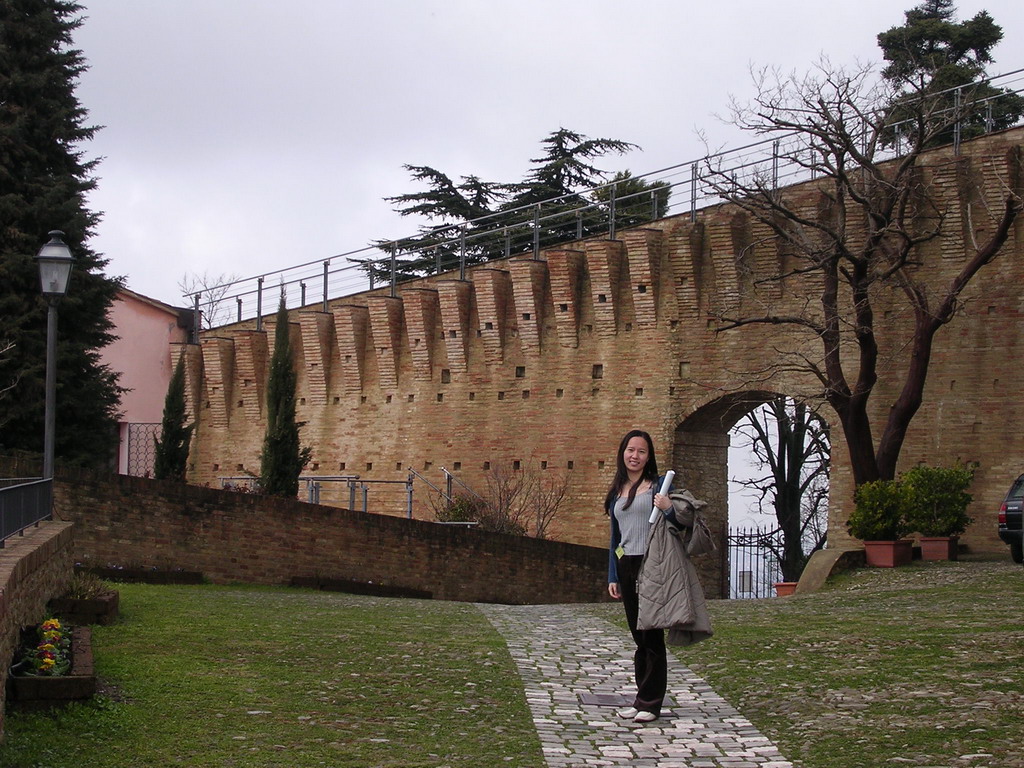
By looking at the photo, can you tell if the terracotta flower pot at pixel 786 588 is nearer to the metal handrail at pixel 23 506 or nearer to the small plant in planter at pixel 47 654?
the metal handrail at pixel 23 506

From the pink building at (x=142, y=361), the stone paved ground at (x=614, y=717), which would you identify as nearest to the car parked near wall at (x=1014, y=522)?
the stone paved ground at (x=614, y=717)

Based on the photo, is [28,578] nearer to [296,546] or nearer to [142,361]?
[296,546]

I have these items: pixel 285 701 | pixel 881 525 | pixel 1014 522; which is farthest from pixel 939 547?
pixel 285 701

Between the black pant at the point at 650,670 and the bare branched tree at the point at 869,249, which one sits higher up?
the bare branched tree at the point at 869,249

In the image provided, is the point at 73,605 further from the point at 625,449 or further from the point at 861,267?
the point at 861,267

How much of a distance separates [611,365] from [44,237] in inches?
446

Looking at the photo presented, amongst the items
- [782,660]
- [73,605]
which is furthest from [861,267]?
[73,605]

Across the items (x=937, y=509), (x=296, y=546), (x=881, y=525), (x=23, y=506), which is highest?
(x=23, y=506)

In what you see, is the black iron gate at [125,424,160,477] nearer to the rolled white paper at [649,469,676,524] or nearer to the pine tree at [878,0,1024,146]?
the pine tree at [878,0,1024,146]

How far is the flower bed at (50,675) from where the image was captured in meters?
7.28

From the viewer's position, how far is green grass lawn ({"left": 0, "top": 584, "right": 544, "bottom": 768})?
6.62 meters

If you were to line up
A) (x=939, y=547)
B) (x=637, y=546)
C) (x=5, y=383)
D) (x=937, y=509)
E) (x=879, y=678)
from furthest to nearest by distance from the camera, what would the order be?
(x=5, y=383)
(x=937, y=509)
(x=939, y=547)
(x=879, y=678)
(x=637, y=546)

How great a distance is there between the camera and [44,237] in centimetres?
2642

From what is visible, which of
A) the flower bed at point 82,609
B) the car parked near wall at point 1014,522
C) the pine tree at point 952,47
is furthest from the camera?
the pine tree at point 952,47
